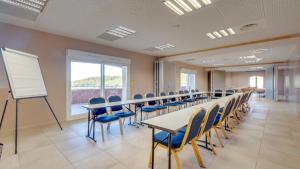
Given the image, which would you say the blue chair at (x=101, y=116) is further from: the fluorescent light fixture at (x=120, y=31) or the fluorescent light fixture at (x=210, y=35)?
the fluorescent light fixture at (x=210, y=35)

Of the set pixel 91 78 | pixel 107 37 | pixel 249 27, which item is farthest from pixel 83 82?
pixel 249 27

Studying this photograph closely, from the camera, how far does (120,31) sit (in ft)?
13.1

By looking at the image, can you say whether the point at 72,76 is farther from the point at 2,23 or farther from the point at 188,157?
the point at 188,157

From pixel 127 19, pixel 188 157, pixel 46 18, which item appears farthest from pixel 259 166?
pixel 46 18

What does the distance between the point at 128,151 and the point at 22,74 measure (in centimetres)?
267

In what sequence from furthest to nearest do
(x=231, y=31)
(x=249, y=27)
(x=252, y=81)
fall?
1. (x=252, y=81)
2. (x=231, y=31)
3. (x=249, y=27)

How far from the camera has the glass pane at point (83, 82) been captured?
4.76 m

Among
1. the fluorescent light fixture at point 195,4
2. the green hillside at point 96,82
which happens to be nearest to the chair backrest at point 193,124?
the fluorescent light fixture at point 195,4

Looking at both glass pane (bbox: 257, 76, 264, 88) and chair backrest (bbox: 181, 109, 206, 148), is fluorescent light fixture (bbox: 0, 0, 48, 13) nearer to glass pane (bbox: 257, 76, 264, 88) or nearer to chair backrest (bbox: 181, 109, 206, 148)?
chair backrest (bbox: 181, 109, 206, 148)

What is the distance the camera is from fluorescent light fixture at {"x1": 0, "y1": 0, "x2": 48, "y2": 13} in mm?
2548

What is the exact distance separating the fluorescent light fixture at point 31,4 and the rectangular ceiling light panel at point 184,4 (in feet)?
7.17

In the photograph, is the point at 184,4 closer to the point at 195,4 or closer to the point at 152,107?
the point at 195,4

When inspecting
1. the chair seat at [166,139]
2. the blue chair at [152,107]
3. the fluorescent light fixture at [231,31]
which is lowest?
the chair seat at [166,139]

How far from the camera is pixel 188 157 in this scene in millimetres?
2381
